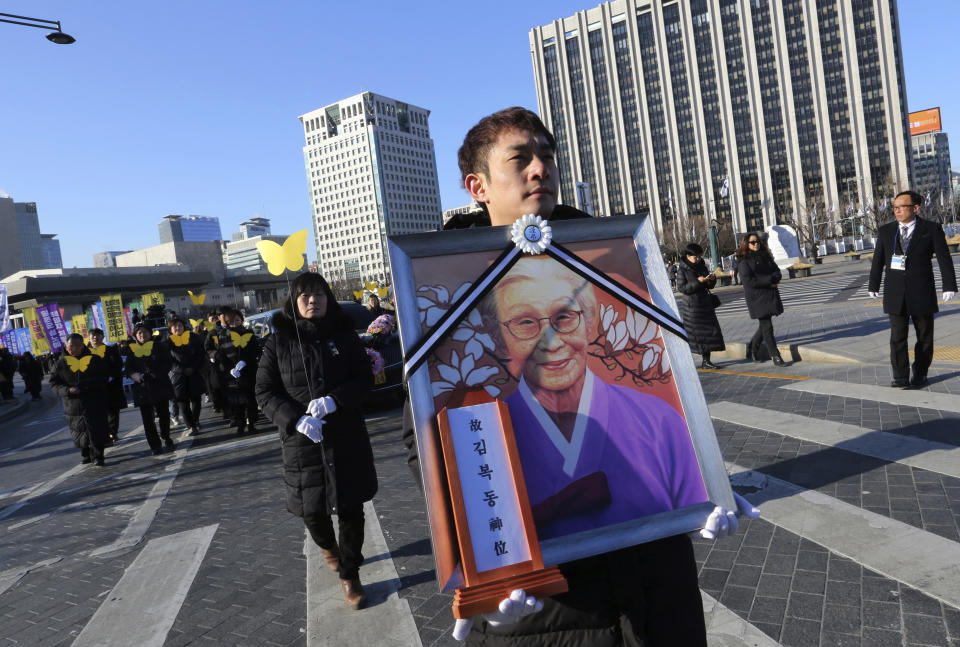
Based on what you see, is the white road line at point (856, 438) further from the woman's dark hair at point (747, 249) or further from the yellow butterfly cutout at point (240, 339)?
the yellow butterfly cutout at point (240, 339)

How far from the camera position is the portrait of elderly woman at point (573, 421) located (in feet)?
4.44

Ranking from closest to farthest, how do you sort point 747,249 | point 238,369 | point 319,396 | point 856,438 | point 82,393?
point 319,396
point 856,438
point 82,393
point 747,249
point 238,369

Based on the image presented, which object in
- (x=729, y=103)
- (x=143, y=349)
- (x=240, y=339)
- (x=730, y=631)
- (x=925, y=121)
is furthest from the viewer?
(x=925, y=121)

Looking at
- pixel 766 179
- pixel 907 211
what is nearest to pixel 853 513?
pixel 907 211

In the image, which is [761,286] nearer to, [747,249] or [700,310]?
[747,249]

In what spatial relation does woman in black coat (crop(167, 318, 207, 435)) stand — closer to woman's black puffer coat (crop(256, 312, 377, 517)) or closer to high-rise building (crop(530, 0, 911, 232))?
woman's black puffer coat (crop(256, 312, 377, 517))

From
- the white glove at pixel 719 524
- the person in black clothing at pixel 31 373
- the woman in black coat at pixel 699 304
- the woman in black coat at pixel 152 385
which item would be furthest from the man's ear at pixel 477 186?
the person in black clothing at pixel 31 373

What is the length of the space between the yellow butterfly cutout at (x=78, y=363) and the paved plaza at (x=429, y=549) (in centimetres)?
167

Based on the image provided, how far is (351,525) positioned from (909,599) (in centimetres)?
285

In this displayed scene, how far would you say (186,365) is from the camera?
33.4ft

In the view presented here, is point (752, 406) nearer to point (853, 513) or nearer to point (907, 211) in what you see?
point (907, 211)

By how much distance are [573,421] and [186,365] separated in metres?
10.2

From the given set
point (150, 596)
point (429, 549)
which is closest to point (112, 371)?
point (150, 596)

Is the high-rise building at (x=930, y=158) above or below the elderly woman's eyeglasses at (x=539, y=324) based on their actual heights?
above
